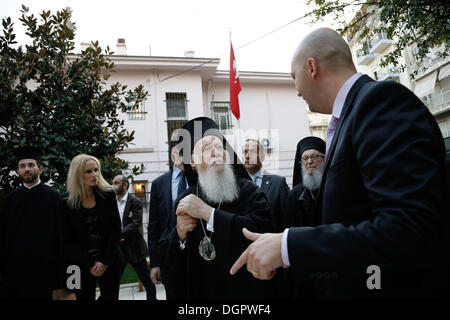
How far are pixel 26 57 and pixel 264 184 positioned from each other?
447 centimetres

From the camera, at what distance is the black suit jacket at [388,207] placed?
0.85m

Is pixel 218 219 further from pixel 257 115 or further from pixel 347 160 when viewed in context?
pixel 257 115

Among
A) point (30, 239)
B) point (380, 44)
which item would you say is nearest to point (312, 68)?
point (30, 239)

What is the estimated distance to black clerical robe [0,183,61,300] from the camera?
3.46 meters

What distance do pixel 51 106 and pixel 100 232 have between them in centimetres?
238

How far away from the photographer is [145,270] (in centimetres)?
524

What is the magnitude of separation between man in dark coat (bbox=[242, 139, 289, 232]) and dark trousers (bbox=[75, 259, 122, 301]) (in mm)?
2198

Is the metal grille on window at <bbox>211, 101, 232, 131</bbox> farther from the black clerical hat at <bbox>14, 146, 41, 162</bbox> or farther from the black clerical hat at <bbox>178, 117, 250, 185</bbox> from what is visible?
the black clerical hat at <bbox>178, 117, 250, 185</bbox>

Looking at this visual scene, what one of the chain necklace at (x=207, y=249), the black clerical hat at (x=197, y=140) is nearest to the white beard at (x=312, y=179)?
the black clerical hat at (x=197, y=140)

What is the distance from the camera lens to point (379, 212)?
0.90 meters

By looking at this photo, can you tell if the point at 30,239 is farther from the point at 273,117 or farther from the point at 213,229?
the point at 273,117

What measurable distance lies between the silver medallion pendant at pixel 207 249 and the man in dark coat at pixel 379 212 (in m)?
1.15

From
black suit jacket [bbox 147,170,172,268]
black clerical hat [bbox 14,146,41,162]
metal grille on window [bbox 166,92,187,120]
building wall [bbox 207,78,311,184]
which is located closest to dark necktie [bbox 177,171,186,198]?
black suit jacket [bbox 147,170,172,268]

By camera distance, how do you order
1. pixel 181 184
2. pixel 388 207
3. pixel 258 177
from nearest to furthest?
pixel 388 207, pixel 181 184, pixel 258 177
